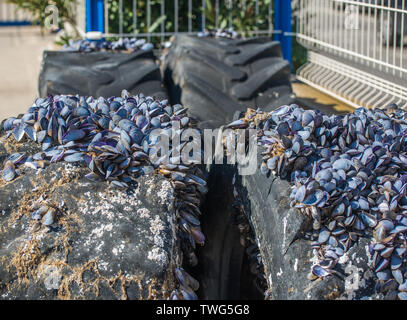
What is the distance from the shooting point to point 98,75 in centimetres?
258

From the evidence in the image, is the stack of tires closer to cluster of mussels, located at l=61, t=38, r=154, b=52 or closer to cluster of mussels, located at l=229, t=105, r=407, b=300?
cluster of mussels, located at l=61, t=38, r=154, b=52

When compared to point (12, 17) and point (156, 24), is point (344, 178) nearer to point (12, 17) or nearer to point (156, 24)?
point (156, 24)

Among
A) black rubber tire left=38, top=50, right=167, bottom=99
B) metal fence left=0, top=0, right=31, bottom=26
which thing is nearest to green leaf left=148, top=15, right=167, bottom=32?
black rubber tire left=38, top=50, right=167, bottom=99

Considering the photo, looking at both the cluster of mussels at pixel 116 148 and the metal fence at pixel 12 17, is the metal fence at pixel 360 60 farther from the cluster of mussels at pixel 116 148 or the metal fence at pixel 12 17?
the metal fence at pixel 12 17

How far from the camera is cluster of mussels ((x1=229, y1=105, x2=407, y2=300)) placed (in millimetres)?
1449

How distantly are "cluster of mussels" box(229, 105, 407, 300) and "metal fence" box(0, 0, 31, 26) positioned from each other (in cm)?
733

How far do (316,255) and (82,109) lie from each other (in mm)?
793

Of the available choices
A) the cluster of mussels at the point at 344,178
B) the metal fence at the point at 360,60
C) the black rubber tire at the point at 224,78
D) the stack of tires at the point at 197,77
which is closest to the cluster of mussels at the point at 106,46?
the stack of tires at the point at 197,77

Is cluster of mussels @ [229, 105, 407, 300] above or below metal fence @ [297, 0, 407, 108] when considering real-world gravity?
below

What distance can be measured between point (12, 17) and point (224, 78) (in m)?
11.4

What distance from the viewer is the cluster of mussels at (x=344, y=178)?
145 cm

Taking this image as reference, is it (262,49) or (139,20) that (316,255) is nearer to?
(262,49)
